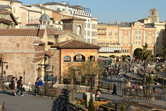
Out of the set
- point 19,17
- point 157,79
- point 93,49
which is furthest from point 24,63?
point 19,17

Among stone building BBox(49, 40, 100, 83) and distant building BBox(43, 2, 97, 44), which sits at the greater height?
distant building BBox(43, 2, 97, 44)

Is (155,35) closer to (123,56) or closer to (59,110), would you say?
(123,56)

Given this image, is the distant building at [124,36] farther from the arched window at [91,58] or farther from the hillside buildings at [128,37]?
the arched window at [91,58]

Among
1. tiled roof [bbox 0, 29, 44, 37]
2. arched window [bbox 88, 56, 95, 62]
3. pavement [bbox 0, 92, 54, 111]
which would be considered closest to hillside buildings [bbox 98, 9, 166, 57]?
arched window [bbox 88, 56, 95, 62]

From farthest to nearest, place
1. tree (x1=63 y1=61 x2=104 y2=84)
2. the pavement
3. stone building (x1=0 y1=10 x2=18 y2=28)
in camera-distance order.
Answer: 1. stone building (x1=0 y1=10 x2=18 y2=28)
2. tree (x1=63 y1=61 x2=104 y2=84)
3. the pavement

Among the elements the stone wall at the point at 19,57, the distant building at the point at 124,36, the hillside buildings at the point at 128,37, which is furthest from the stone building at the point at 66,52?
the distant building at the point at 124,36

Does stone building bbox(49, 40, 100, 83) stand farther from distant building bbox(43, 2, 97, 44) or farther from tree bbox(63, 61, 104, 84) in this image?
distant building bbox(43, 2, 97, 44)

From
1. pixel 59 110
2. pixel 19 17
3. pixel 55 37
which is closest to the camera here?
pixel 59 110

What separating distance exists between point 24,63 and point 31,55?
119 centimetres

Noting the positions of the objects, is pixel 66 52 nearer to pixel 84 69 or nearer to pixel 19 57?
pixel 84 69

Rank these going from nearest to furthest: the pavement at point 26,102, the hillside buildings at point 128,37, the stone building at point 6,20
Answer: the pavement at point 26,102 < the stone building at point 6,20 < the hillside buildings at point 128,37

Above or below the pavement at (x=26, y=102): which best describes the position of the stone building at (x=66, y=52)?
above

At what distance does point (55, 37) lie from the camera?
168 feet

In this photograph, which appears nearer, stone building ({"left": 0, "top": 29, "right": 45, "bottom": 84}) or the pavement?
the pavement
